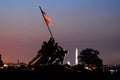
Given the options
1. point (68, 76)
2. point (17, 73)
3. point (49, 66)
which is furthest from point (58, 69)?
point (17, 73)

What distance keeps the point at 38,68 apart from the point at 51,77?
4.71m

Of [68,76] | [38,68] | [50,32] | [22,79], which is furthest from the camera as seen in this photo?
[50,32]

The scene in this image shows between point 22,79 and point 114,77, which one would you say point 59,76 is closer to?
point 22,79

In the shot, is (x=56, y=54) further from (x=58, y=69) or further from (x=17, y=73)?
(x=17, y=73)

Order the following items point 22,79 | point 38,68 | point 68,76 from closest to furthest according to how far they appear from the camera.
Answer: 1. point 22,79
2. point 68,76
3. point 38,68

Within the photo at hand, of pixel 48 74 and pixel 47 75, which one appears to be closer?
pixel 47 75

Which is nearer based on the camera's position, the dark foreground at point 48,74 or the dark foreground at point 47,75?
the dark foreground at point 47,75

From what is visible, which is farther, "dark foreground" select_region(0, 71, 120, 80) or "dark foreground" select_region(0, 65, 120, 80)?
"dark foreground" select_region(0, 65, 120, 80)

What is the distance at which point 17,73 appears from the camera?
138 ft

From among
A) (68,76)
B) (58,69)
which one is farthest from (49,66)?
(68,76)

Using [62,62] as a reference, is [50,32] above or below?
above

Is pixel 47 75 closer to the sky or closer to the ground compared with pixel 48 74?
closer to the ground

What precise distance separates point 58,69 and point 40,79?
635 cm

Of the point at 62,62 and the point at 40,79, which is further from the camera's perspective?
the point at 62,62
